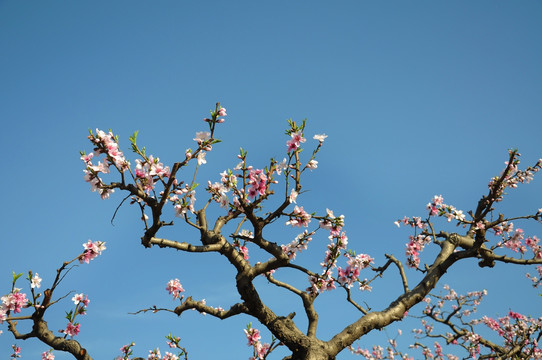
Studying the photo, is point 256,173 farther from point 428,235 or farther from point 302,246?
point 428,235

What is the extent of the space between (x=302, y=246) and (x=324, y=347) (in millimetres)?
1700

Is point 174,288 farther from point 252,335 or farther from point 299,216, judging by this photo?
point 299,216

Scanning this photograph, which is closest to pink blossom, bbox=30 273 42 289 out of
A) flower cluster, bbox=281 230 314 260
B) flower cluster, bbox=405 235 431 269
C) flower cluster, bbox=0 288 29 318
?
flower cluster, bbox=0 288 29 318

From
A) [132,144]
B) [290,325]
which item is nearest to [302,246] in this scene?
[290,325]

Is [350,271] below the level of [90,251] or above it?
below

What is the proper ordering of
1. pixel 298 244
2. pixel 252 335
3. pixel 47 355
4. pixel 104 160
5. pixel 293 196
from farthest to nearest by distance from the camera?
1. pixel 47 355
2. pixel 252 335
3. pixel 298 244
4. pixel 293 196
5. pixel 104 160

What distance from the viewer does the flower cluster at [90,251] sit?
6051 mm

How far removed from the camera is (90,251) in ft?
20.0

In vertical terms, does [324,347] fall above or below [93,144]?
below

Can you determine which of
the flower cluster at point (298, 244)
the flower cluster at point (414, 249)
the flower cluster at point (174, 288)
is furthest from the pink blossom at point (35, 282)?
the flower cluster at point (414, 249)

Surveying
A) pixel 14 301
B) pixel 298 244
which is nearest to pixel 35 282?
pixel 14 301

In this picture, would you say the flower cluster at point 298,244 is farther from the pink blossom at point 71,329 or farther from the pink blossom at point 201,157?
the pink blossom at point 71,329

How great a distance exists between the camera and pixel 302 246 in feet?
19.8

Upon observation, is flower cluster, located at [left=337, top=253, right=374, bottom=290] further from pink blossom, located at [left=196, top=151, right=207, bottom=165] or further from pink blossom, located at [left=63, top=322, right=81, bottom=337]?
pink blossom, located at [left=63, top=322, right=81, bottom=337]
